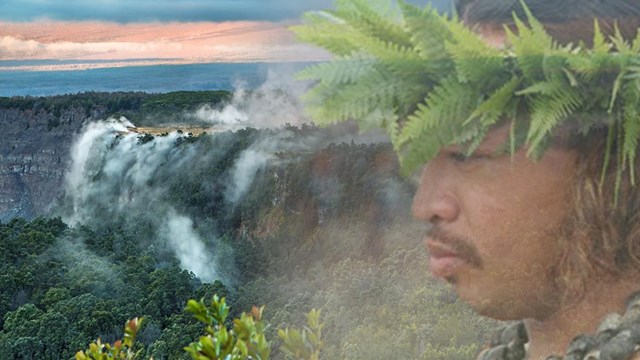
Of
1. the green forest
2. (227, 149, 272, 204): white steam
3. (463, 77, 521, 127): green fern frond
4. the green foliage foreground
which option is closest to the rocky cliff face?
the green forest

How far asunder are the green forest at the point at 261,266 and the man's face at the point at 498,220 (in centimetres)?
405

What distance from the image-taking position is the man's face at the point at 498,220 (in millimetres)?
1471

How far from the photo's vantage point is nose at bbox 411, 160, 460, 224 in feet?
4.99

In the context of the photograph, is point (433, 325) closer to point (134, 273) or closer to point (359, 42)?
point (359, 42)

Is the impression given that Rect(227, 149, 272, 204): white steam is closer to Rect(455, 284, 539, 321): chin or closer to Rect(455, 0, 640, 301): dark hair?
Rect(455, 284, 539, 321): chin

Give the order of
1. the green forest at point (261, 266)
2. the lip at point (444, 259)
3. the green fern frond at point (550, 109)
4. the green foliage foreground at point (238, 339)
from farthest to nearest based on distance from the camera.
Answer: the green forest at point (261, 266)
the green foliage foreground at point (238, 339)
the lip at point (444, 259)
the green fern frond at point (550, 109)

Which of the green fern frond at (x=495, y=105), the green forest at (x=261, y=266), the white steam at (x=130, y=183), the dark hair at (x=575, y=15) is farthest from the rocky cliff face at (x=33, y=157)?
the green fern frond at (x=495, y=105)

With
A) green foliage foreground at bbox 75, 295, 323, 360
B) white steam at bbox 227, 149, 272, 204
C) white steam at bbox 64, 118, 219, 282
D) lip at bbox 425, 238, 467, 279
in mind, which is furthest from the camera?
white steam at bbox 64, 118, 219, 282

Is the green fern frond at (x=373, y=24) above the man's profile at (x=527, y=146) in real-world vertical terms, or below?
above

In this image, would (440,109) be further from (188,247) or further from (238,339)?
(188,247)

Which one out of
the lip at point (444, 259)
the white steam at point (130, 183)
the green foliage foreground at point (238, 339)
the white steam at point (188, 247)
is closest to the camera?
the lip at point (444, 259)

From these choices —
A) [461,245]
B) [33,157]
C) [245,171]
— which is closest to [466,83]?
[461,245]

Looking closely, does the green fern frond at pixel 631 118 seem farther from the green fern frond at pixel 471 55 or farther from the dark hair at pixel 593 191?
the green fern frond at pixel 471 55

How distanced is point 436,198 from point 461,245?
3.7 inches
